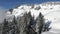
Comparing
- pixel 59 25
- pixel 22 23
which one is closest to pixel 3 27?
pixel 22 23

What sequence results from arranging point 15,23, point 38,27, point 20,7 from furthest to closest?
point 20,7 < point 38,27 < point 15,23

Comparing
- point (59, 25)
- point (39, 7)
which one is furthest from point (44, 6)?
point (59, 25)

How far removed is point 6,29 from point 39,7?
2857 inches

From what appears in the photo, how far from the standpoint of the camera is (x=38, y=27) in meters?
48.8

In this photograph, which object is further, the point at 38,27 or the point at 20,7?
the point at 20,7

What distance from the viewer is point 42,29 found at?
4988 cm

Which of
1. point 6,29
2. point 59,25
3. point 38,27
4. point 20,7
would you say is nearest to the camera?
point 6,29

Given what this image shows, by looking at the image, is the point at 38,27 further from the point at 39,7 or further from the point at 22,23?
the point at 39,7

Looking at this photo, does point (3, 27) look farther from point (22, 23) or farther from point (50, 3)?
point (50, 3)

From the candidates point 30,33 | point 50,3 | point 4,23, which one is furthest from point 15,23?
point 50,3

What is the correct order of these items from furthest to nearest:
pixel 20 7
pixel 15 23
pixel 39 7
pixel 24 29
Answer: pixel 20 7 → pixel 39 7 → pixel 15 23 → pixel 24 29

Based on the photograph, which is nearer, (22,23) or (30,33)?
(30,33)

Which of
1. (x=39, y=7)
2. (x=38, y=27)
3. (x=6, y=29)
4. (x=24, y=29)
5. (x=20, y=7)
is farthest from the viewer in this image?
(x=20, y=7)

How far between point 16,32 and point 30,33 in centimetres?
318
